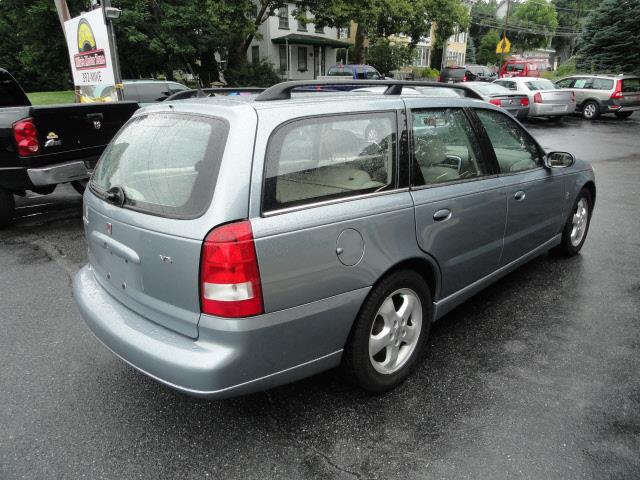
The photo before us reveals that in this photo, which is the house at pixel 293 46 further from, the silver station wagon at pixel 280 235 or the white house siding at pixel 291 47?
the silver station wagon at pixel 280 235

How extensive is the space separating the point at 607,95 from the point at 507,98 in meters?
4.96

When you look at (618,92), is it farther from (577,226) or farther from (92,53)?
(92,53)

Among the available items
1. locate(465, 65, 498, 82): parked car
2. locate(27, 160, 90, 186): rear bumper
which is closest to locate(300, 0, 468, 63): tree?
locate(465, 65, 498, 82): parked car

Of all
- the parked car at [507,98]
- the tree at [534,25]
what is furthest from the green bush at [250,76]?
the tree at [534,25]

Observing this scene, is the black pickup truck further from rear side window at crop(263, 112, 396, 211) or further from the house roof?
the house roof

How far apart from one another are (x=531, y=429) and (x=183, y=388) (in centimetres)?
173

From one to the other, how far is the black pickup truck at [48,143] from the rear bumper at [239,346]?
12.6ft

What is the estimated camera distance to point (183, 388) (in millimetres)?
2168

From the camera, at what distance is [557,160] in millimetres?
3992

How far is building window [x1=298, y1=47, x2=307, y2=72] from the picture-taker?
41.2 meters

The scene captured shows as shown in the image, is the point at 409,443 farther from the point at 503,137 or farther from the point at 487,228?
the point at 503,137

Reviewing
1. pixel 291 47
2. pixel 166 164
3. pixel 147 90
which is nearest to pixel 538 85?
pixel 147 90

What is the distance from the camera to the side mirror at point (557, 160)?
3969 mm

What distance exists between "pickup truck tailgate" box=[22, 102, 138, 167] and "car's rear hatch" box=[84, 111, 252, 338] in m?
3.36
